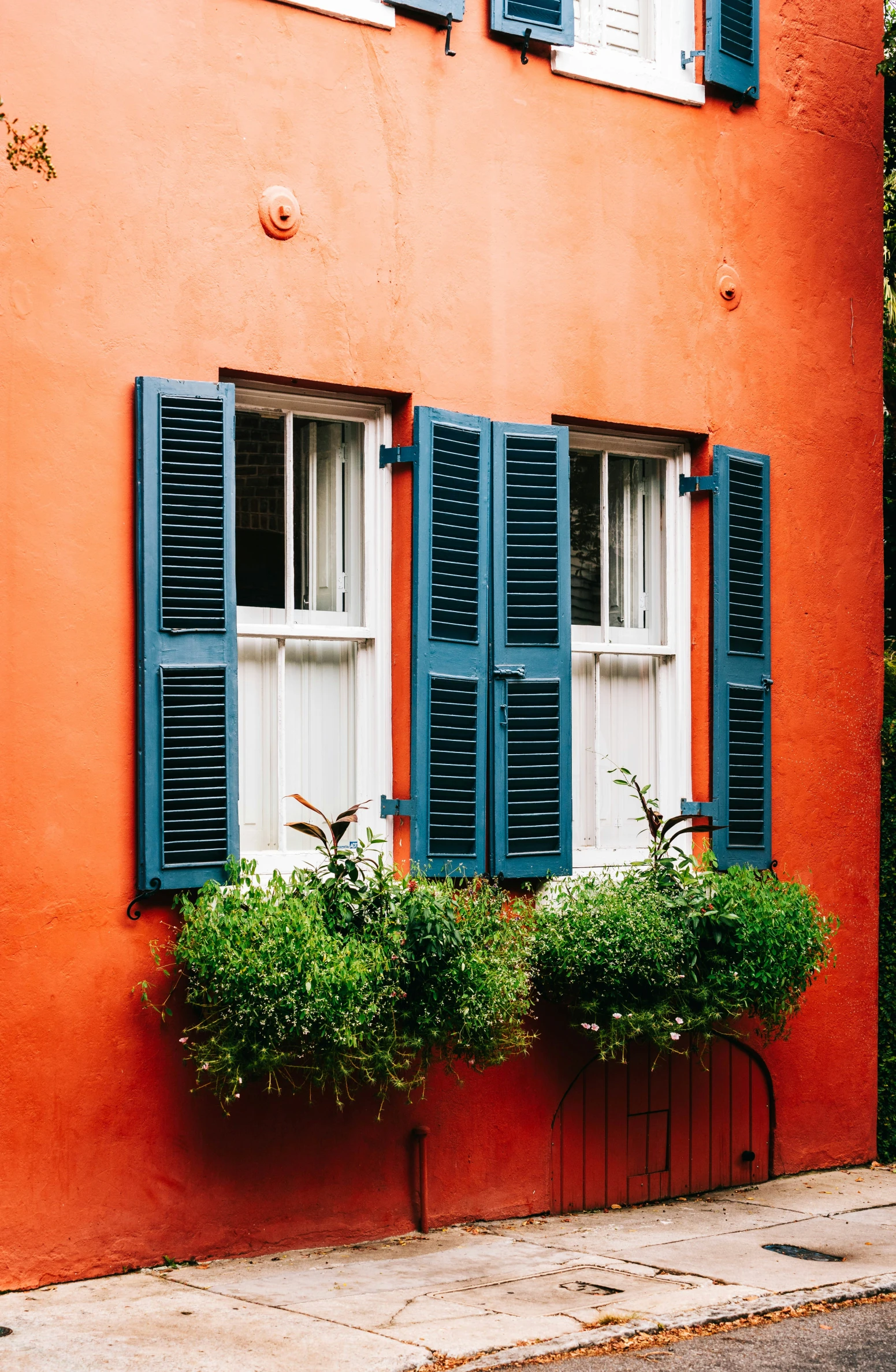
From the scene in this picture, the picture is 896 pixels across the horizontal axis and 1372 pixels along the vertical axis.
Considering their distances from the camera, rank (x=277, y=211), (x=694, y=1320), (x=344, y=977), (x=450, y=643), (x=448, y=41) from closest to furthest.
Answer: (x=694, y=1320), (x=344, y=977), (x=277, y=211), (x=450, y=643), (x=448, y=41)

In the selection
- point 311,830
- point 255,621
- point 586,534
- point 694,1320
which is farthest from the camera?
point 586,534

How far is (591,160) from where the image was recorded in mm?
7297

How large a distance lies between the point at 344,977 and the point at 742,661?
294 centimetres

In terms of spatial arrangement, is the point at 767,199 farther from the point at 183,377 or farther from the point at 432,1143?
the point at 432,1143

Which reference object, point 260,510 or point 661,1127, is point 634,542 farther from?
point 661,1127

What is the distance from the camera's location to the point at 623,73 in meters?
7.40

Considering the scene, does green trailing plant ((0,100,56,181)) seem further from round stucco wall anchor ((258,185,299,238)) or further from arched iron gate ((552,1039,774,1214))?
arched iron gate ((552,1039,774,1214))

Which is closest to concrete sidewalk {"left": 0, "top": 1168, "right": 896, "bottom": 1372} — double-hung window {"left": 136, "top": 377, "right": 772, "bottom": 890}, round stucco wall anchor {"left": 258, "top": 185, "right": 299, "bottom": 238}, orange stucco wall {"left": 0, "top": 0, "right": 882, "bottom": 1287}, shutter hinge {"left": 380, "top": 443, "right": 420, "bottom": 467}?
orange stucco wall {"left": 0, "top": 0, "right": 882, "bottom": 1287}

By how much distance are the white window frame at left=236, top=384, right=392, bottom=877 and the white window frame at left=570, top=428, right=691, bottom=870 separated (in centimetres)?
140

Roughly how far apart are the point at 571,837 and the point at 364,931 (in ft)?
4.91

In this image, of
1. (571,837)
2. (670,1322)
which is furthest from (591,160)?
(670,1322)

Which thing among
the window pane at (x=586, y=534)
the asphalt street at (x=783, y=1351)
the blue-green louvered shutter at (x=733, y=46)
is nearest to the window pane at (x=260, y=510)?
the window pane at (x=586, y=534)

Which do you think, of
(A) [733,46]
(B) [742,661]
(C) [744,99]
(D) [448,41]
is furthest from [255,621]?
(A) [733,46]

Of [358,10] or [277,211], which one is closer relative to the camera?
[277,211]
